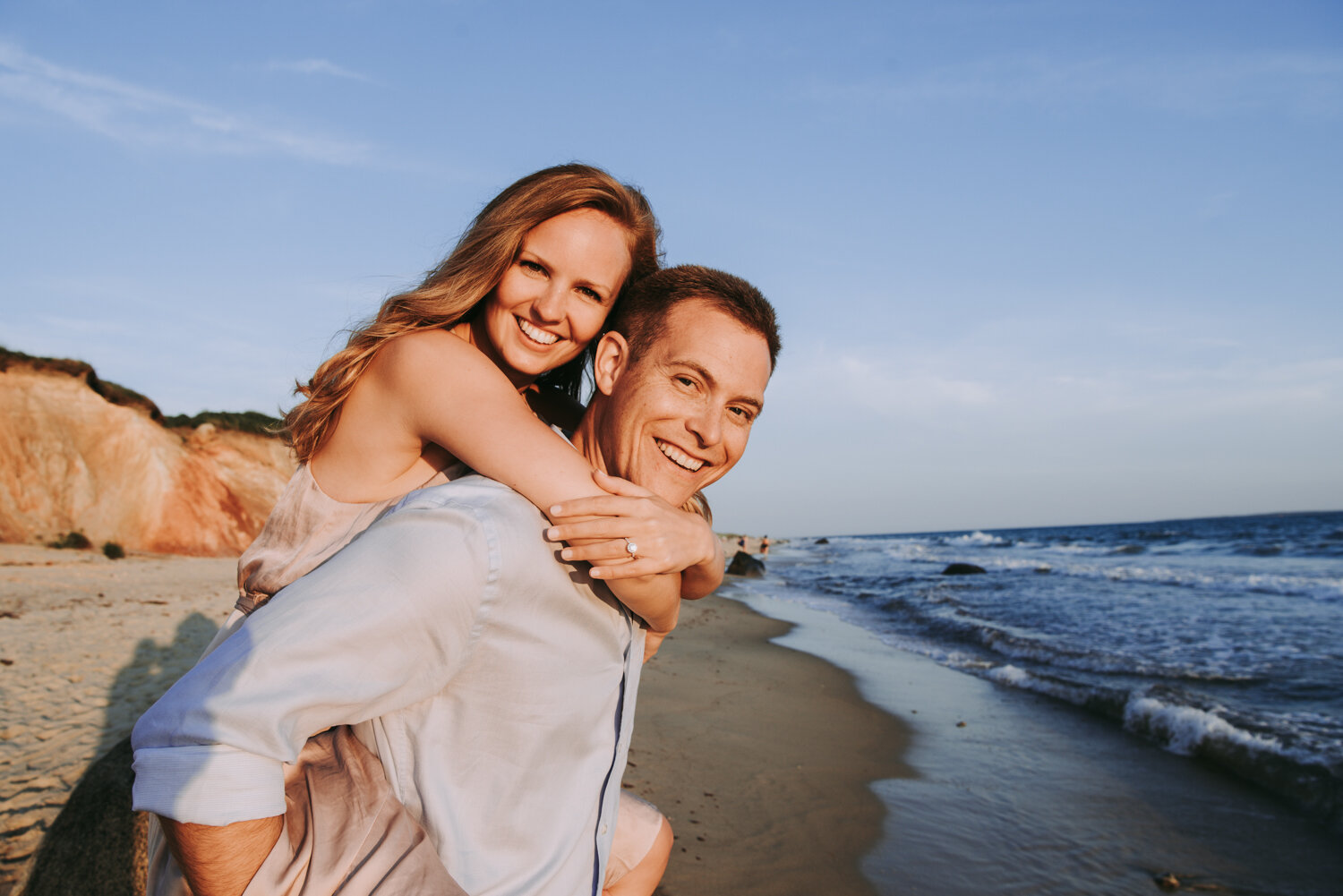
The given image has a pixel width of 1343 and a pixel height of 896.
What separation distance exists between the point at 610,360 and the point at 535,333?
2.03 ft

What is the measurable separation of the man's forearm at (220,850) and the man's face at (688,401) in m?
1.25

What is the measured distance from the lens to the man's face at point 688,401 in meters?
2.15

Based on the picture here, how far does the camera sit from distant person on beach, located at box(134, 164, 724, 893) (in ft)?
6.24

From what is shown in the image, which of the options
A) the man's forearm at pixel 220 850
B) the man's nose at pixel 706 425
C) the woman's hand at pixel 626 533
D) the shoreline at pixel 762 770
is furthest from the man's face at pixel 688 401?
the shoreline at pixel 762 770

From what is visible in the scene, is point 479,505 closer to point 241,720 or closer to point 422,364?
point 241,720

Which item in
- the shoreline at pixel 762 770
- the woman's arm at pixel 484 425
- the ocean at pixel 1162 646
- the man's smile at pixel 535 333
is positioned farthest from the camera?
the ocean at pixel 1162 646

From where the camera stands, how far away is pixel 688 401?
7.07ft

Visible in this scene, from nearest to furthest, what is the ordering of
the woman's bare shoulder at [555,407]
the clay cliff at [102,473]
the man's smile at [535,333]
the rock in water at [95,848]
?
the man's smile at [535,333] < the rock in water at [95,848] < the woman's bare shoulder at [555,407] < the clay cliff at [102,473]

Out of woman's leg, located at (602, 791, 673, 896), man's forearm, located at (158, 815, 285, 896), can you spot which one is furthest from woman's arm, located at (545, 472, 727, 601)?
woman's leg, located at (602, 791, 673, 896)

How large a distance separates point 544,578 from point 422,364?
99 cm

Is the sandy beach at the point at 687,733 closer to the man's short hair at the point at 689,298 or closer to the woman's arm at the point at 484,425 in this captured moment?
the woman's arm at the point at 484,425

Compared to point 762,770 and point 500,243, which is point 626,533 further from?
point 762,770

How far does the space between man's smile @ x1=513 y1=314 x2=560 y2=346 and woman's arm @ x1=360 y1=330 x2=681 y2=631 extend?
0.52m

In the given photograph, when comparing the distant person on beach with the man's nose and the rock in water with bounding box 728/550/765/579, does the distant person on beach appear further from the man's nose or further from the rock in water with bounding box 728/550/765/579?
the rock in water with bounding box 728/550/765/579
